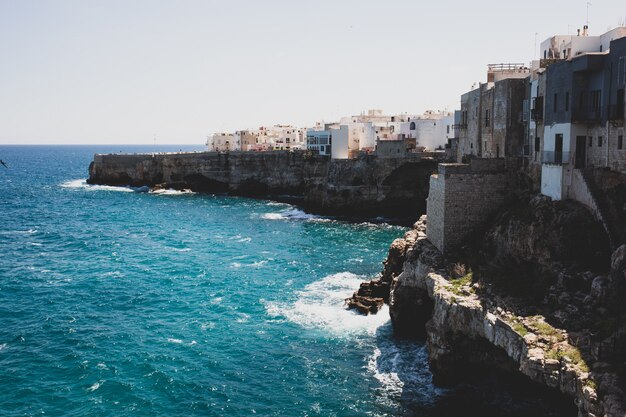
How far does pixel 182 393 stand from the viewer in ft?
92.9

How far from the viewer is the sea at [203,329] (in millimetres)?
27625

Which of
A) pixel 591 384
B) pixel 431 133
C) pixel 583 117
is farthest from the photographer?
pixel 431 133

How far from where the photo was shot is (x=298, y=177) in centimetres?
9944

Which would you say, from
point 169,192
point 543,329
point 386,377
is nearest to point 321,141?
point 169,192

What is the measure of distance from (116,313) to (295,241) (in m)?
26.2

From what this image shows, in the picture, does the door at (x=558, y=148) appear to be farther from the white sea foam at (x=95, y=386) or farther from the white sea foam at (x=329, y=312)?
the white sea foam at (x=95, y=386)

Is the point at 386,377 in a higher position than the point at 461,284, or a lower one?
A: lower

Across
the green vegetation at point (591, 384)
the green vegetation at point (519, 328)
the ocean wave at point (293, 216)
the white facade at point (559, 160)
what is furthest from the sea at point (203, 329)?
the white facade at point (559, 160)

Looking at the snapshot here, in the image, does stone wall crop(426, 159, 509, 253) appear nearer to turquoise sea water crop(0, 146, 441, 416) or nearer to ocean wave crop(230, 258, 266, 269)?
turquoise sea water crop(0, 146, 441, 416)

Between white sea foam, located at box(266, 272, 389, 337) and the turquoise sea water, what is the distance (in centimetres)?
13

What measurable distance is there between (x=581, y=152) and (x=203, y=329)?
23.9 meters

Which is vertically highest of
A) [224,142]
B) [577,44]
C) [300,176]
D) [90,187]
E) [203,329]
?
[577,44]

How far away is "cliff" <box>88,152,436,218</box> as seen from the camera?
7838 centimetres

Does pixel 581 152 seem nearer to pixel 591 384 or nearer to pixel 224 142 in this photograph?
pixel 591 384
